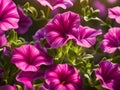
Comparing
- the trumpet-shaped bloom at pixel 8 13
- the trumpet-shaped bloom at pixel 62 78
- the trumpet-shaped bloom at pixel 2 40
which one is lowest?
the trumpet-shaped bloom at pixel 62 78

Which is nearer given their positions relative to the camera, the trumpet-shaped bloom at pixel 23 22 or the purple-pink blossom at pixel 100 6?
the trumpet-shaped bloom at pixel 23 22

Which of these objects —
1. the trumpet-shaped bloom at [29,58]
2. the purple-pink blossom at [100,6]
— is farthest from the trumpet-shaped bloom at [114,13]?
the trumpet-shaped bloom at [29,58]

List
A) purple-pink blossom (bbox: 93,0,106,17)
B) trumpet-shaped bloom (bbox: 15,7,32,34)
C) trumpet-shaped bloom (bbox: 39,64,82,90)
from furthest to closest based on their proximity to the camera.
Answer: purple-pink blossom (bbox: 93,0,106,17) < trumpet-shaped bloom (bbox: 15,7,32,34) < trumpet-shaped bloom (bbox: 39,64,82,90)

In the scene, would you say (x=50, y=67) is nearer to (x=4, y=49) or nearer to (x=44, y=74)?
(x=44, y=74)

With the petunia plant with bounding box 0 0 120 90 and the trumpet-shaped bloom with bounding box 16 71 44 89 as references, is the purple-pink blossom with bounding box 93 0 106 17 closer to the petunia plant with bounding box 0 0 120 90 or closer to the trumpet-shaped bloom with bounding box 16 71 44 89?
the petunia plant with bounding box 0 0 120 90

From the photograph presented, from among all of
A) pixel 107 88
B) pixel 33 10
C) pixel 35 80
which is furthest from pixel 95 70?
pixel 33 10

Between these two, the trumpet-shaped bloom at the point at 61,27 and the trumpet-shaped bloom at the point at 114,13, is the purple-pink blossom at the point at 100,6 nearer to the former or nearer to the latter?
the trumpet-shaped bloom at the point at 114,13

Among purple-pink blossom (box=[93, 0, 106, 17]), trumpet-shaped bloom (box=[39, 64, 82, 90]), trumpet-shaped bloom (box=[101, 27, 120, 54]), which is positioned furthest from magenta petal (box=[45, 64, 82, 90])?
purple-pink blossom (box=[93, 0, 106, 17])
